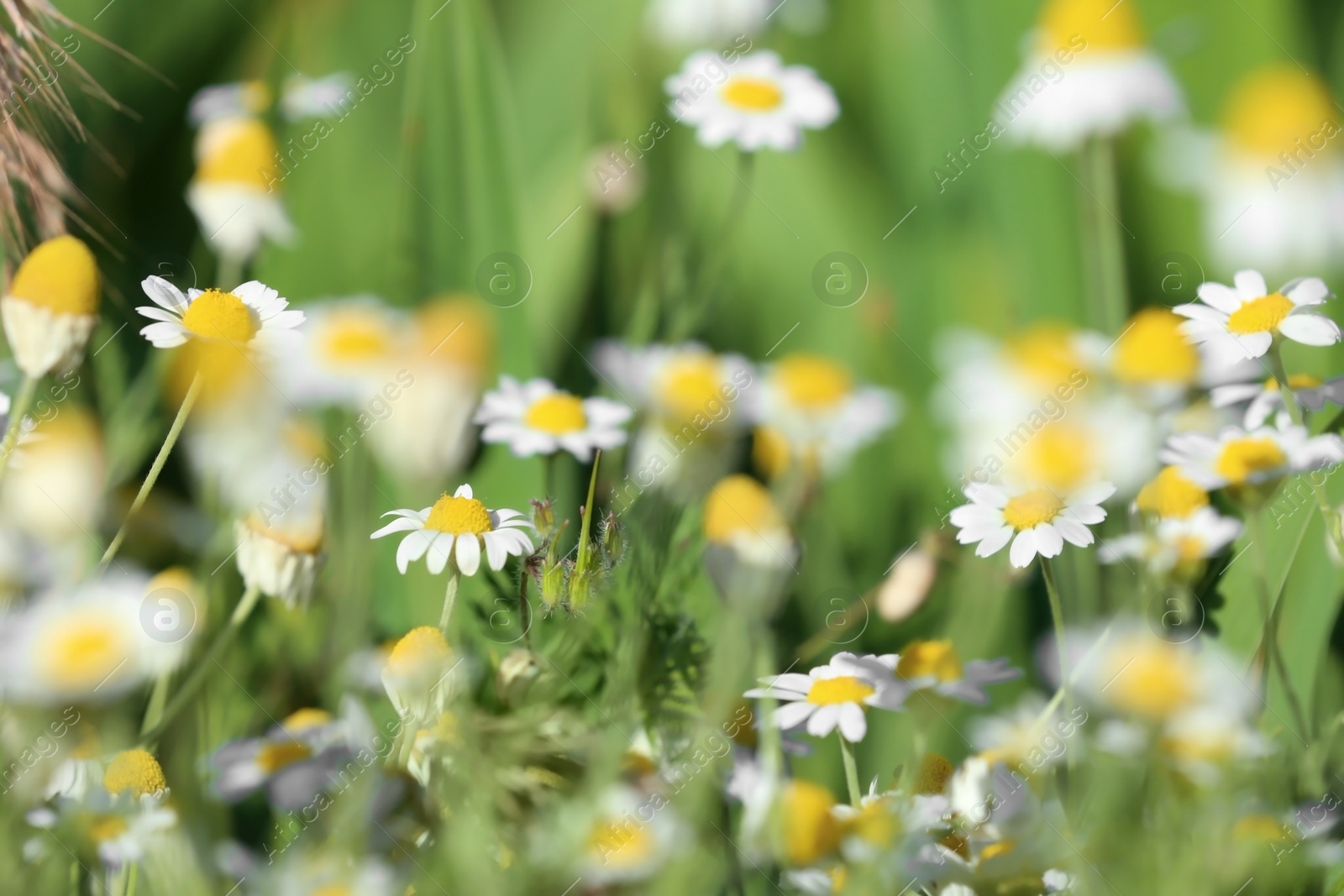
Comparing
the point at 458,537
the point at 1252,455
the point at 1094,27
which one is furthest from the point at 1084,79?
the point at 458,537


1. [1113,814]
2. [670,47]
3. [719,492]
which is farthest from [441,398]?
[1113,814]

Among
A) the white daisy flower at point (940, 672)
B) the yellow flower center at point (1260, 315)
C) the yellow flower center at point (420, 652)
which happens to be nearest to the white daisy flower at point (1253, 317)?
the yellow flower center at point (1260, 315)

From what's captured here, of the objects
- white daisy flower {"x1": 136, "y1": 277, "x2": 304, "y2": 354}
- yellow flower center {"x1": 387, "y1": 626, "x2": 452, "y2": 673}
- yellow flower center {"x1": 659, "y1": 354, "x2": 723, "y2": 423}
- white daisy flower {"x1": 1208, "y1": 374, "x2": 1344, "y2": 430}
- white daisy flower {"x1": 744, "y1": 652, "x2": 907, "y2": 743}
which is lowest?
white daisy flower {"x1": 1208, "y1": 374, "x2": 1344, "y2": 430}

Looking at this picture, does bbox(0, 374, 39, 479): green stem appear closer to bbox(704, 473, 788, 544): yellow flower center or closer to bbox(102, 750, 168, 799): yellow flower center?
bbox(102, 750, 168, 799): yellow flower center

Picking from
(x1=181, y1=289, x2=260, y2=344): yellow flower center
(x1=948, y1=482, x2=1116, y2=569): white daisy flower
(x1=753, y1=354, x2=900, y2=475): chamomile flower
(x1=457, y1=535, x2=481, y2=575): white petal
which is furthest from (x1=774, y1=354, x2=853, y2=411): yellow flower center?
(x1=181, y1=289, x2=260, y2=344): yellow flower center

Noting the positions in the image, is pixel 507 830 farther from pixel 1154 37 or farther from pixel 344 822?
pixel 1154 37
